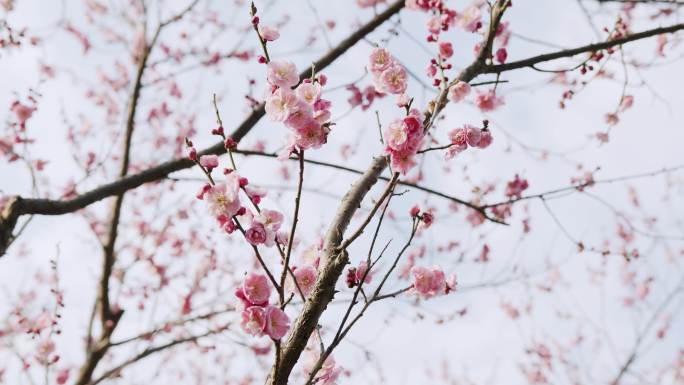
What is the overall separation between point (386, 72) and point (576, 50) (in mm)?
1662

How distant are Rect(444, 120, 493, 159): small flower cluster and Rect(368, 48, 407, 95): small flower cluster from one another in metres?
0.31

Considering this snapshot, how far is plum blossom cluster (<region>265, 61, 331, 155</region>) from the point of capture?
1839 mm

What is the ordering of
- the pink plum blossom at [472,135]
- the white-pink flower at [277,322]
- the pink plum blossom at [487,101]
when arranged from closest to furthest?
the white-pink flower at [277,322]
the pink plum blossom at [472,135]
the pink plum blossom at [487,101]

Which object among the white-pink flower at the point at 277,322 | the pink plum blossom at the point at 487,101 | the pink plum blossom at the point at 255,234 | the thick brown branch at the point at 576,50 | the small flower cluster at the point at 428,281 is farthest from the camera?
the pink plum blossom at the point at 487,101

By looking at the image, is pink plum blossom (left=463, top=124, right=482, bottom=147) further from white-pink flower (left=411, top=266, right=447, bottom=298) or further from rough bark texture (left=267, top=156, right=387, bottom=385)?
rough bark texture (left=267, top=156, right=387, bottom=385)

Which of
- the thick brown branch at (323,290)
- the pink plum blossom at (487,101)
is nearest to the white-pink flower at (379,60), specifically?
the thick brown branch at (323,290)

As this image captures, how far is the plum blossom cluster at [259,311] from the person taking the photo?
5.87ft

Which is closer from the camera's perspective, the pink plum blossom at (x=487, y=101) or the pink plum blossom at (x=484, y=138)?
the pink plum blossom at (x=484, y=138)

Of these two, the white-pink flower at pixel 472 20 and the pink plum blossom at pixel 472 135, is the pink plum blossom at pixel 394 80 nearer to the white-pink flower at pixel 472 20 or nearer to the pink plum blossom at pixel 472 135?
the pink plum blossom at pixel 472 135

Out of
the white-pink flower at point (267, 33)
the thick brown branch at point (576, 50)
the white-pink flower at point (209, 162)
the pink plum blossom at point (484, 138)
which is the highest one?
the thick brown branch at point (576, 50)

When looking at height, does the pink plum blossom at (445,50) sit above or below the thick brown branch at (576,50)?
above

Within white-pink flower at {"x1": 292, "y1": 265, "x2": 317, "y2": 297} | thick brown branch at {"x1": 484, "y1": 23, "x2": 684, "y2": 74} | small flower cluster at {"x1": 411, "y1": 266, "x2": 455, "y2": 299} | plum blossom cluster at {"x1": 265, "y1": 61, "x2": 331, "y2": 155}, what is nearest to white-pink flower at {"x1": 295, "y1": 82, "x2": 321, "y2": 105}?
plum blossom cluster at {"x1": 265, "y1": 61, "x2": 331, "y2": 155}

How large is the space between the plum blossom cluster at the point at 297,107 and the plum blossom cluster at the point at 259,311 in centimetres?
51

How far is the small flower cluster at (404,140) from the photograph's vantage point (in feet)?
6.35
